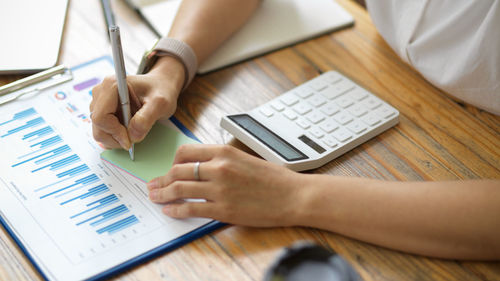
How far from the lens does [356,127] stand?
80 cm

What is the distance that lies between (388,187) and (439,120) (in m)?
0.24

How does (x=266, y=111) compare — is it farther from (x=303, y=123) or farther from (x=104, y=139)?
(x=104, y=139)

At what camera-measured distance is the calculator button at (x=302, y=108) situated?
83cm

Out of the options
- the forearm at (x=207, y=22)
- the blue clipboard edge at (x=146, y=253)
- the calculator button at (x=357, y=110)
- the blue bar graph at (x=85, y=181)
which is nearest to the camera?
the blue clipboard edge at (x=146, y=253)

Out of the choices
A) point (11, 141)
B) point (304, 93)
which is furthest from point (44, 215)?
point (304, 93)

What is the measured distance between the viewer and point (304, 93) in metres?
0.86

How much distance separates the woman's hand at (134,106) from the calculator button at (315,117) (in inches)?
8.6

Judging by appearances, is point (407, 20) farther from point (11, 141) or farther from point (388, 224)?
point (11, 141)

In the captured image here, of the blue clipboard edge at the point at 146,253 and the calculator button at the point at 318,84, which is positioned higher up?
the calculator button at the point at 318,84

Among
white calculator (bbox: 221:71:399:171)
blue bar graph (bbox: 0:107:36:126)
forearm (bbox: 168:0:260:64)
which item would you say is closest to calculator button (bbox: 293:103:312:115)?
white calculator (bbox: 221:71:399:171)

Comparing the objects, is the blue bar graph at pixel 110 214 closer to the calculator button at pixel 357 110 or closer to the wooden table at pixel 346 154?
the wooden table at pixel 346 154

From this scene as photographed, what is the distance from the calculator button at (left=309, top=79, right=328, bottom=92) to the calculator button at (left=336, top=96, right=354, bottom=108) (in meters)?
0.04

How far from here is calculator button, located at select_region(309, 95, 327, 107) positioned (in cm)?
84

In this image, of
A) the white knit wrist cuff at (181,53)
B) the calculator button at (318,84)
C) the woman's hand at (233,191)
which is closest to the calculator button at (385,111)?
the calculator button at (318,84)
